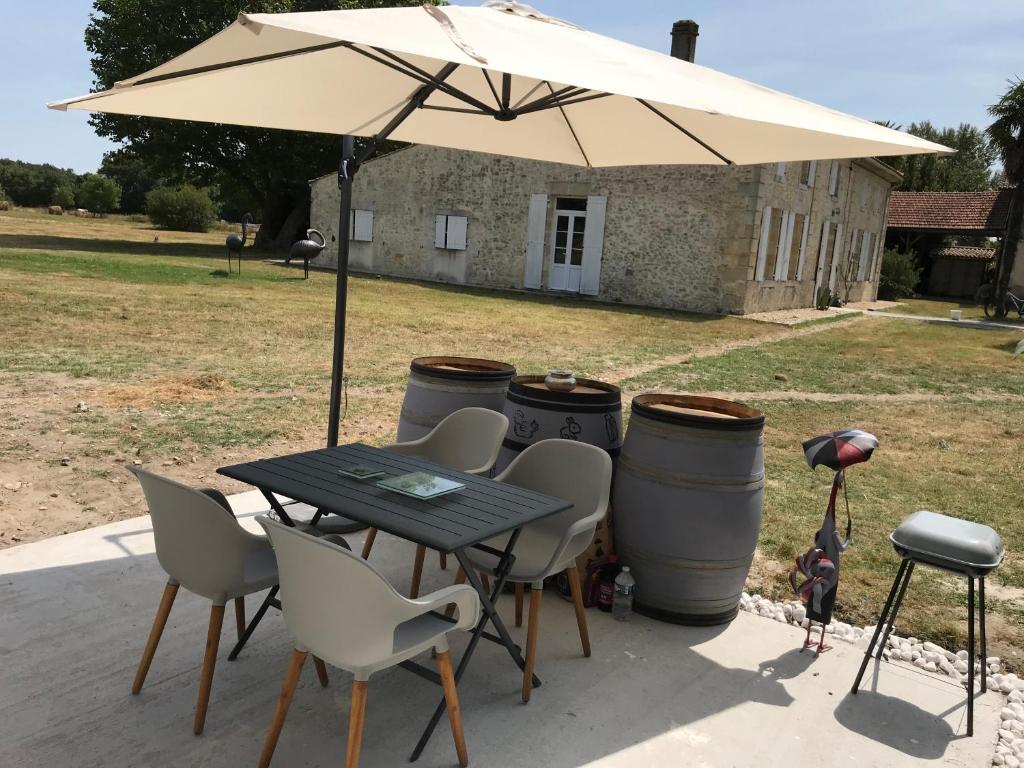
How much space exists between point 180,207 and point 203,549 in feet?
122

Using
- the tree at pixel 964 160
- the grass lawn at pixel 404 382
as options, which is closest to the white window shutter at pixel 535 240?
the grass lawn at pixel 404 382

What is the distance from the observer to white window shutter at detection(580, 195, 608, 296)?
1775 centimetres

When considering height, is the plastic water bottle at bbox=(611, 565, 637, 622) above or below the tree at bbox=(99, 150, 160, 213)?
below

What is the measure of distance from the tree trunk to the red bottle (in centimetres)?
2429

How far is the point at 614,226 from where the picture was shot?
17734mm

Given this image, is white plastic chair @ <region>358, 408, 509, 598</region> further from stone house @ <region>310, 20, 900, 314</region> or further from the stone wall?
the stone wall

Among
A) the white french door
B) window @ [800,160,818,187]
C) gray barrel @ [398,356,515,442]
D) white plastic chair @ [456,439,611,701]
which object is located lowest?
white plastic chair @ [456,439,611,701]

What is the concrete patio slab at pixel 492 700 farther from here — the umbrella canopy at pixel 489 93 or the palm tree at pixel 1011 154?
the palm tree at pixel 1011 154

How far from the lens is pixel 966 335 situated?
53.5 ft

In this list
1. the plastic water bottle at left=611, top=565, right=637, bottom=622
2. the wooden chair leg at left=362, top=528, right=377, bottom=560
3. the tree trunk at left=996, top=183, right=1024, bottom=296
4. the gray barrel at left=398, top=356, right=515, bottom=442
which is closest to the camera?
the plastic water bottle at left=611, top=565, right=637, bottom=622

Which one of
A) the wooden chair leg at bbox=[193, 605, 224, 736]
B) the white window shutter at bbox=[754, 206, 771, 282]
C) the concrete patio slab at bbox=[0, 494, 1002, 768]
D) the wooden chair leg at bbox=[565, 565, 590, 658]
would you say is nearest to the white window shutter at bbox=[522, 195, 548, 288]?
the white window shutter at bbox=[754, 206, 771, 282]

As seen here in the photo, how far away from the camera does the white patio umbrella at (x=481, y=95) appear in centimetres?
224

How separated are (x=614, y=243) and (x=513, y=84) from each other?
552 inches

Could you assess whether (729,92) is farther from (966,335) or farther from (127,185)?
(127,185)
